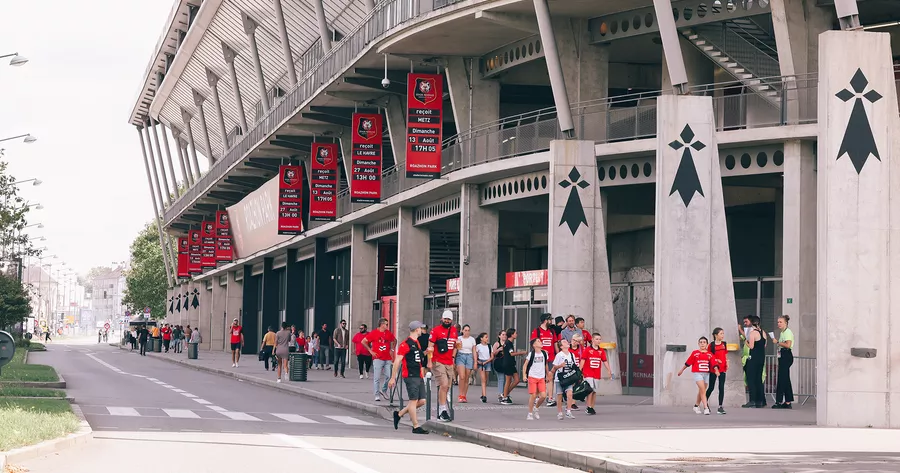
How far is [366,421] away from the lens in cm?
2302

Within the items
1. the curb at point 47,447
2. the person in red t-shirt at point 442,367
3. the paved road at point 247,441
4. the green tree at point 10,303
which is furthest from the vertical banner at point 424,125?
the green tree at point 10,303

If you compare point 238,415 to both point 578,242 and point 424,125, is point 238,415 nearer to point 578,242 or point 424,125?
point 578,242

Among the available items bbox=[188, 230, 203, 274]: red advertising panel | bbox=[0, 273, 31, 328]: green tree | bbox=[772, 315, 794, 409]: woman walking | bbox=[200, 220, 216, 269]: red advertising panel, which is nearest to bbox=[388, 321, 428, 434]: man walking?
bbox=[772, 315, 794, 409]: woman walking

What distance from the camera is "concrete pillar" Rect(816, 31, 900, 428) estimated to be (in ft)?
64.2

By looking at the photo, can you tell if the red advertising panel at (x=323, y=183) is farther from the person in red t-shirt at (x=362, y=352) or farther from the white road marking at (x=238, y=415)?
the white road marking at (x=238, y=415)

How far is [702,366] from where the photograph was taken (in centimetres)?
2314

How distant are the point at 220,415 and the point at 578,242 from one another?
10.5 metres

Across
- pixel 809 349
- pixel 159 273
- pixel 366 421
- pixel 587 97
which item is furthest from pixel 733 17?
pixel 159 273

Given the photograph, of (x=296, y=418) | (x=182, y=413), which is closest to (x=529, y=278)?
(x=296, y=418)

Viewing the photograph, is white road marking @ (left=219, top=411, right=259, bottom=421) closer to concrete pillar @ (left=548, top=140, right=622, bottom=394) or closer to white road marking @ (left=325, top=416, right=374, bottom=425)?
white road marking @ (left=325, top=416, right=374, bottom=425)

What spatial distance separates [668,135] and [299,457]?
13.1 m

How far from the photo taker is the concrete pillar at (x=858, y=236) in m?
19.6

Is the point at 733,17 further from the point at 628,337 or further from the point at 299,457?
the point at 299,457

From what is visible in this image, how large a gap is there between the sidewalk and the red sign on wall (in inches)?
277
